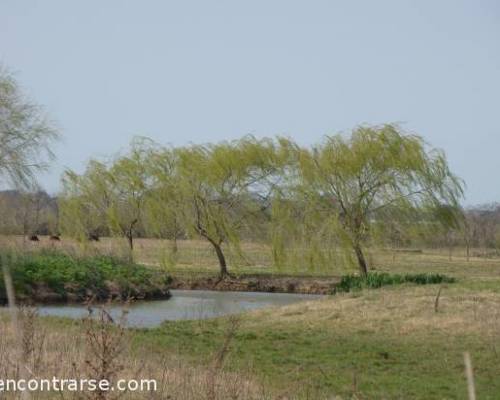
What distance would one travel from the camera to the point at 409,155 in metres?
31.9

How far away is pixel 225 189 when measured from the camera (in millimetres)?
35906

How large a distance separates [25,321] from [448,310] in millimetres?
12768

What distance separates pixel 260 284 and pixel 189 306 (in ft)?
26.7

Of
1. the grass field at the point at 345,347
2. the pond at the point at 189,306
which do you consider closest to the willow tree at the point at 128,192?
the pond at the point at 189,306

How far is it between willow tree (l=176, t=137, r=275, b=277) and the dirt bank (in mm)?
2994

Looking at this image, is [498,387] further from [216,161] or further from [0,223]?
[216,161]

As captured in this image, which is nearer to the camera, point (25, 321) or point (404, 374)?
point (25, 321)

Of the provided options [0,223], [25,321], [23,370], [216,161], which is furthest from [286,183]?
[23,370]

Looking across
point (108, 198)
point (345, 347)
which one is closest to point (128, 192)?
point (108, 198)

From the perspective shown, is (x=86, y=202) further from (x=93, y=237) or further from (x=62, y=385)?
(x=62, y=385)

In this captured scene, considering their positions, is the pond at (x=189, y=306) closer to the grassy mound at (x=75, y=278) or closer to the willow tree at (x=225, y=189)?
the grassy mound at (x=75, y=278)

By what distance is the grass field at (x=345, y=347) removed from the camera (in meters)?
8.09

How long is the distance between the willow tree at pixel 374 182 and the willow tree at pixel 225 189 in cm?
359

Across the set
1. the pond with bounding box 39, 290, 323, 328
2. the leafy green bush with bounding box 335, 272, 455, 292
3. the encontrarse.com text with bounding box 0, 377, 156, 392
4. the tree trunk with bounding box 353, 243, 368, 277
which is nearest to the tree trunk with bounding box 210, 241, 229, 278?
the pond with bounding box 39, 290, 323, 328
